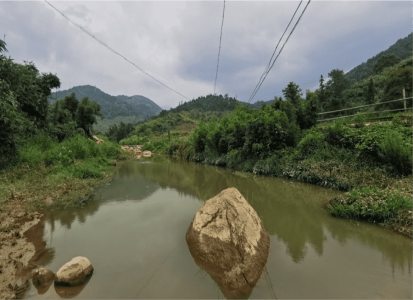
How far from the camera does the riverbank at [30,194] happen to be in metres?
3.44

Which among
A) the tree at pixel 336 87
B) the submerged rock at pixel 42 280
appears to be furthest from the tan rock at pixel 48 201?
the tree at pixel 336 87

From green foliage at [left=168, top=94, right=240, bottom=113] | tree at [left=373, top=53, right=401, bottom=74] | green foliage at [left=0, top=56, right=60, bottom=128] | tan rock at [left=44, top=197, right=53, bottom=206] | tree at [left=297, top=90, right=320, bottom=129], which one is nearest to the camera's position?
tan rock at [left=44, top=197, right=53, bottom=206]

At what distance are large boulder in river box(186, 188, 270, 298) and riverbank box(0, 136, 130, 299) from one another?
2833 millimetres

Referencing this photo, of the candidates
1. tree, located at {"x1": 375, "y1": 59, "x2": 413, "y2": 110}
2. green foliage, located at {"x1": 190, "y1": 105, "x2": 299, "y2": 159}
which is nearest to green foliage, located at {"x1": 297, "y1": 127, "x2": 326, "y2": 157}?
green foliage, located at {"x1": 190, "y1": 105, "x2": 299, "y2": 159}

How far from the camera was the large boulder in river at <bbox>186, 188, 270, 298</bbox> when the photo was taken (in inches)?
123

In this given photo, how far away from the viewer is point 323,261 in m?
3.70

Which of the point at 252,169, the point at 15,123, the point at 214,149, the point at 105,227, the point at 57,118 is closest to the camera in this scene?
the point at 105,227

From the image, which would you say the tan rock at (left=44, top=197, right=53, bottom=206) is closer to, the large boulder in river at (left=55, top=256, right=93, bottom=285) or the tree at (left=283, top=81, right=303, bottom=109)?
the large boulder in river at (left=55, top=256, right=93, bottom=285)

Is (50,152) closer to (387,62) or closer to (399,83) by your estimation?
(399,83)

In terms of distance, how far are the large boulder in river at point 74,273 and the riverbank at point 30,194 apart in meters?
0.56

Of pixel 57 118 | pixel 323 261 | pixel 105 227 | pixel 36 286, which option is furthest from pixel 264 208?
pixel 57 118

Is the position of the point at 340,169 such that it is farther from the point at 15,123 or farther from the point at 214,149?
the point at 15,123

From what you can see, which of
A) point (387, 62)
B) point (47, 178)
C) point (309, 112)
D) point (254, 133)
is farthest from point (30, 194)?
point (387, 62)

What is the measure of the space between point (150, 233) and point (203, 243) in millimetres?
1738
